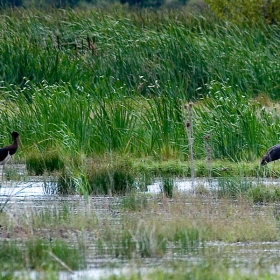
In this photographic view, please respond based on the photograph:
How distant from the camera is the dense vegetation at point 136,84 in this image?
43.2ft

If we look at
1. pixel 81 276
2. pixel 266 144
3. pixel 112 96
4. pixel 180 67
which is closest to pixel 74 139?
pixel 112 96

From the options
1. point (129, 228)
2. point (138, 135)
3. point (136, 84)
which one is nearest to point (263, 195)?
point (129, 228)

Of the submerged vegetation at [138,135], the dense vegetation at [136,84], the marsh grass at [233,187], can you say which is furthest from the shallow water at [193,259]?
the dense vegetation at [136,84]

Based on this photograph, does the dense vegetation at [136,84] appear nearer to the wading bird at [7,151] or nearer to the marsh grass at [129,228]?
the wading bird at [7,151]

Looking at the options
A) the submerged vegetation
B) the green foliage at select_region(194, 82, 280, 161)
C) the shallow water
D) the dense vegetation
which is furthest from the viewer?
the dense vegetation

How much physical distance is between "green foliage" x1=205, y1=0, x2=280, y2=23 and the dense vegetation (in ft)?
2.98

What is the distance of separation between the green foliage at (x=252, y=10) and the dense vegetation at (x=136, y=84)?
91cm

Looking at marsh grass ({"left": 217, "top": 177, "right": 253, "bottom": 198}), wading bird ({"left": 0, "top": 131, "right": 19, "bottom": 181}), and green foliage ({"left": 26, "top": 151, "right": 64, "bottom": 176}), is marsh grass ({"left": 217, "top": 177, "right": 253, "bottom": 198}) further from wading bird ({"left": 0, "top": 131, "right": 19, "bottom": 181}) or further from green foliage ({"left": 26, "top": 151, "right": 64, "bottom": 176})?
wading bird ({"left": 0, "top": 131, "right": 19, "bottom": 181})

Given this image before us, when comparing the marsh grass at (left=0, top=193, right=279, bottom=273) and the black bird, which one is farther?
the black bird

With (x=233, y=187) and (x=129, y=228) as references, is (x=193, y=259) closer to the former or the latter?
(x=129, y=228)

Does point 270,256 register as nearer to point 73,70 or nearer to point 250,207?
point 250,207

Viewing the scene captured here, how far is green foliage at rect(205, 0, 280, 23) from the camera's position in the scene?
21688mm

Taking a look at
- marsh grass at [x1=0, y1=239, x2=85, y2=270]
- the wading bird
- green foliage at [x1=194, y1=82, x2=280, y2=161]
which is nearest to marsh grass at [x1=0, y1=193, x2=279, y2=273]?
marsh grass at [x1=0, y1=239, x2=85, y2=270]

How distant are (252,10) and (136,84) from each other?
20.2 ft
